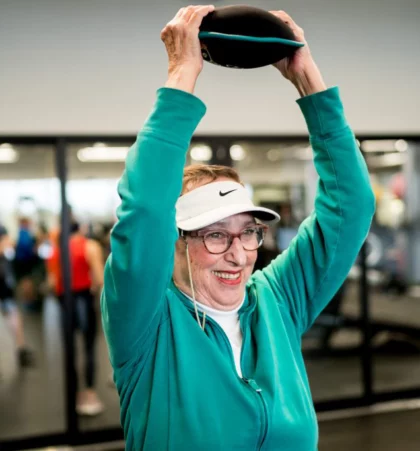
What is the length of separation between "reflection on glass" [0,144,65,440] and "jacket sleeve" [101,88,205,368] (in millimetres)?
2758

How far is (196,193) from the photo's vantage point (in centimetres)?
108

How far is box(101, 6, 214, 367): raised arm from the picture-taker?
0.87 metres

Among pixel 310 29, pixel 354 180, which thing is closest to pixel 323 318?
pixel 310 29

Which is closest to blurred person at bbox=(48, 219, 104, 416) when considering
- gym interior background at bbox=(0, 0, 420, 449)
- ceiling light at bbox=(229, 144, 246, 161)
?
gym interior background at bbox=(0, 0, 420, 449)

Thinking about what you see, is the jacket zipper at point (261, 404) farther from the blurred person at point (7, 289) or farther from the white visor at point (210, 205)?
the blurred person at point (7, 289)

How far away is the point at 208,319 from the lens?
1.09 metres

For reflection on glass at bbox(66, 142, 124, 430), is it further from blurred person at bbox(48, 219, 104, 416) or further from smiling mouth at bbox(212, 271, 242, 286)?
smiling mouth at bbox(212, 271, 242, 286)

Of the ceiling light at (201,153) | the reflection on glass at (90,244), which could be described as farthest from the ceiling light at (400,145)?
the reflection on glass at (90,244)

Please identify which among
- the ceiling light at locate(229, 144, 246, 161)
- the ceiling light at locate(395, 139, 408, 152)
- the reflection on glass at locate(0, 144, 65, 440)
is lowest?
the reflection on glass at locate(0, 144, 65, 440)

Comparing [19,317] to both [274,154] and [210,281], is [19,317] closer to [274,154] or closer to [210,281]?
[274,154]

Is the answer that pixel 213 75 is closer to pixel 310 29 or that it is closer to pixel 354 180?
pixel 310 29

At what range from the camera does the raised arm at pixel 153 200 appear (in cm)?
87

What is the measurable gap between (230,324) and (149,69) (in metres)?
2.75

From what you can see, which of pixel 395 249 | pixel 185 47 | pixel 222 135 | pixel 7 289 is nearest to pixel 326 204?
pixel 185 47
